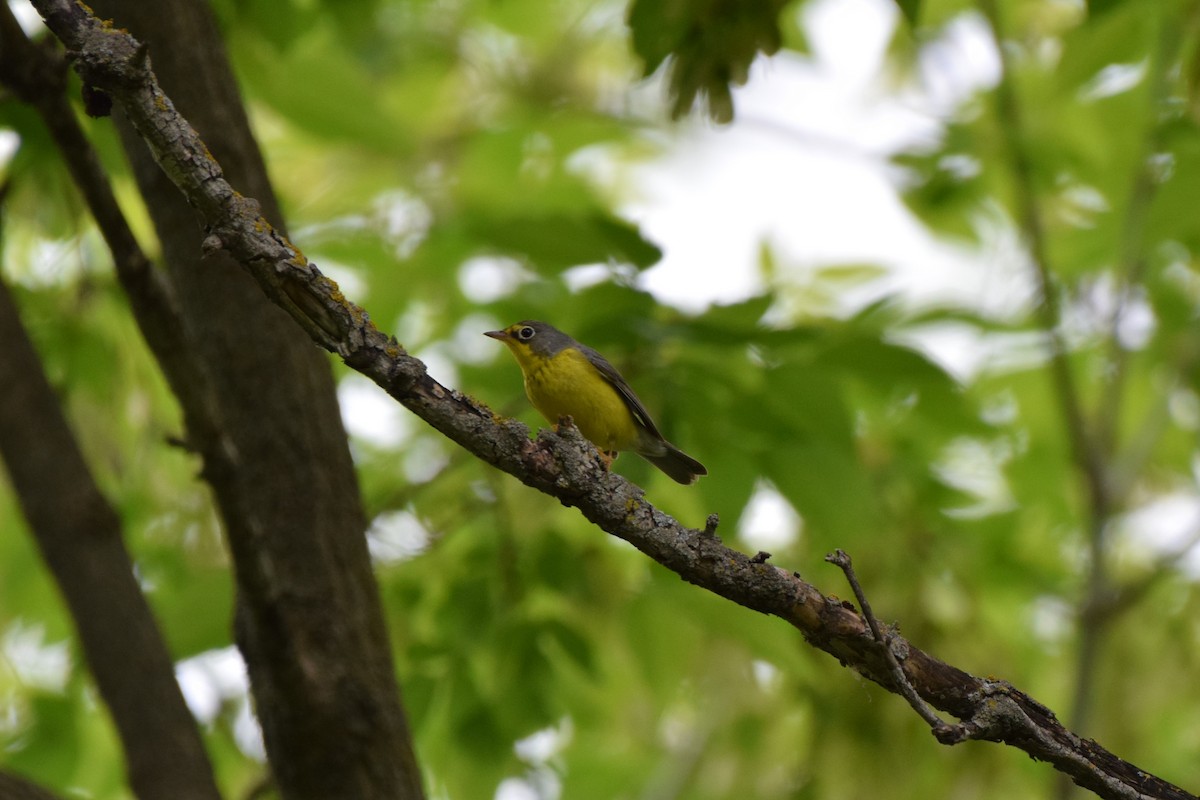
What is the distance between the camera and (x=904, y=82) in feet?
21.7

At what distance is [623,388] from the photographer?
411 cm

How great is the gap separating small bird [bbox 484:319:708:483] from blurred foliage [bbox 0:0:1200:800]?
0.36ft

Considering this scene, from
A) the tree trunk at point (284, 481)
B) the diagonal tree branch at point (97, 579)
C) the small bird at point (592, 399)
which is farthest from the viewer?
the small bird at point (592, 399)

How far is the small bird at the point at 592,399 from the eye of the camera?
4195 mm

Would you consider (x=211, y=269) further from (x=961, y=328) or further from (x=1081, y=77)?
(x=1081, y=77)

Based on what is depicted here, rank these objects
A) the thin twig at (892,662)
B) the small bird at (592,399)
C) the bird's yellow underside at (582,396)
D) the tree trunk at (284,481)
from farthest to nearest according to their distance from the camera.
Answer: the bird's yellow underside at (582,396) → the small bird at (592,399) → the tree trunk at (284,481) → the thin twig at (892,662)

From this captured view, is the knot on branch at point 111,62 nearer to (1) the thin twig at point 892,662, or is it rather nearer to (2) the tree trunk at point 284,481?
(2) the tree trunk at point 284,481

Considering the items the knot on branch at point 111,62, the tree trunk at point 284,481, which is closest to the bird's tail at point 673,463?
the tree trunk at point 284,481

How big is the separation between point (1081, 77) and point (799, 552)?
2329 mm

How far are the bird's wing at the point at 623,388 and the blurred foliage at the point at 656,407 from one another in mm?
59

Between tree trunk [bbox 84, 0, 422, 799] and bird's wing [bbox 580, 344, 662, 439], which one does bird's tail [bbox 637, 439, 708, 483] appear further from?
tree trunk [bbox 84, 0, 422, 799]

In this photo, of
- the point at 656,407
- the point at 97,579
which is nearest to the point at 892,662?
the point at 656,407

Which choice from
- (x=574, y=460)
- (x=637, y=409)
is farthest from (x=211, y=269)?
(x=574, y=460)

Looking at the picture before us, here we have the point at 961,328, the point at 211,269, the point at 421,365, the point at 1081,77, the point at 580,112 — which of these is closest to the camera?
the point at 421,365
